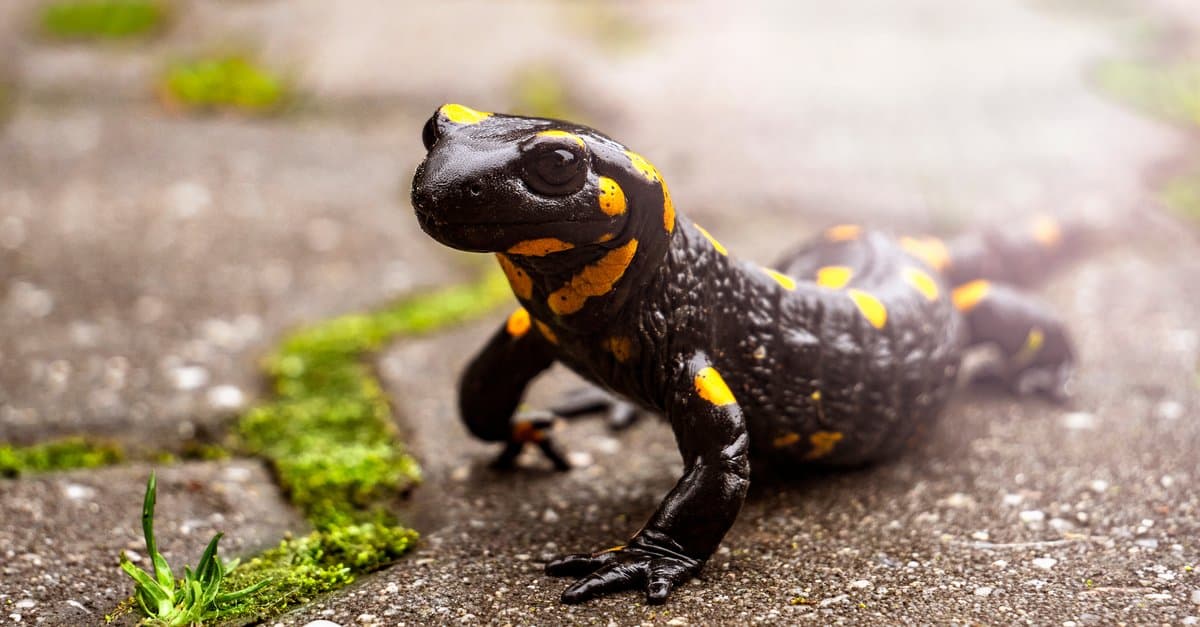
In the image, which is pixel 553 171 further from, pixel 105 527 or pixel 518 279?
pixel 105 527

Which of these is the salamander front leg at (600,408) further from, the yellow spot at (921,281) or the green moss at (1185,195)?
the green moss at (1185,195)

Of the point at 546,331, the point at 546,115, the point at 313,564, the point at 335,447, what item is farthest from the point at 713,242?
the point at 546,115

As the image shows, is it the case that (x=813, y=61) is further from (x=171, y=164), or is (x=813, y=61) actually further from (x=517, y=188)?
(x=517, y=188)

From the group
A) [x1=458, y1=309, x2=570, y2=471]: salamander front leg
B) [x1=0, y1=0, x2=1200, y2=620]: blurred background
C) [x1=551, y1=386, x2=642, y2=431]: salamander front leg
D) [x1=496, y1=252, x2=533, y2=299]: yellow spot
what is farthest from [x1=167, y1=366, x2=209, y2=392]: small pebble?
[x1=496, y1=252, x2=533, y2=299]: yellow spot

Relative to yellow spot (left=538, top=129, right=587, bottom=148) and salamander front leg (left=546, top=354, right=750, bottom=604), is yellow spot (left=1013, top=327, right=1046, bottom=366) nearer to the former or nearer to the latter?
salamander front leg (left=546, top=354, right=750, bottom=604)

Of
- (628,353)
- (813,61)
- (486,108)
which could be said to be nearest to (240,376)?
(628,353)

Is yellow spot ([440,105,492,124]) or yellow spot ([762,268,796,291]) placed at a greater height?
yellow spot ([440,105,492,124])

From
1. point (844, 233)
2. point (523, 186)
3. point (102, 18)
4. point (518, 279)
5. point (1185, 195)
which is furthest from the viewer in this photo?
point (102, 18)

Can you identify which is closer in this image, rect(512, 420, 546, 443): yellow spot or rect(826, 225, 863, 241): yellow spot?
rect(512, 420, 546, 443): yellow spot
